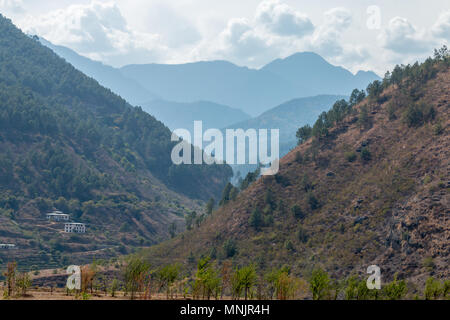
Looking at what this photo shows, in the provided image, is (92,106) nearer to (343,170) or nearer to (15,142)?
(15,142)

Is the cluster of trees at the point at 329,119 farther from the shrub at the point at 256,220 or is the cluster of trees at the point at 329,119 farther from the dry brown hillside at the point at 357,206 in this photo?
the shrub at the point at 256,220

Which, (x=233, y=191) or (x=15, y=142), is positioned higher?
(x=15, y=142)

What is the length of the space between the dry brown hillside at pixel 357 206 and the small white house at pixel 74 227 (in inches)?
1206

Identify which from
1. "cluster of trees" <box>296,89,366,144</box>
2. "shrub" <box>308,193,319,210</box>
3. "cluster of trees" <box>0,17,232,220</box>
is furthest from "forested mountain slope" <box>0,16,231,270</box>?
"shrub" <box>308,193,319,210</box>

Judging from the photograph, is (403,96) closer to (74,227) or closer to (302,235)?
(302,235)

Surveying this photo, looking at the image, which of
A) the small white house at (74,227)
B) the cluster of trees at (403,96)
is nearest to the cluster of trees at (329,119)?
the cluster of trees at (403,96)

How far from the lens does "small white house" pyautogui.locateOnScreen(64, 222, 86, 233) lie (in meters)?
107

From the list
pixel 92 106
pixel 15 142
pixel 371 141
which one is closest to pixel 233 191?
pixel 371 141

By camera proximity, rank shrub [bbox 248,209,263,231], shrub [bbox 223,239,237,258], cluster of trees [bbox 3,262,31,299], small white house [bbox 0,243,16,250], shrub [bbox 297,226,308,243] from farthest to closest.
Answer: small white house [bbox 0,243,16,250] < shrub [bbox 248,209,263,231] < shrub [bbox 223,239,237,258] < shrub [bbox 297,226,308,243] < cluster of trees [bbox 3,262,31,299]

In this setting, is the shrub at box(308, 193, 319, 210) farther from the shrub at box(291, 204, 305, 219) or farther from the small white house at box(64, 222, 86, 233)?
the small white house at box(64, 222, 86, 233)

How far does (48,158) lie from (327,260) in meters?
89.6

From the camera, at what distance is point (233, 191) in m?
90.4

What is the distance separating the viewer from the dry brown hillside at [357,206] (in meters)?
58.1

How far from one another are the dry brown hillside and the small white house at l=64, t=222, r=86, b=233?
30.6 m
